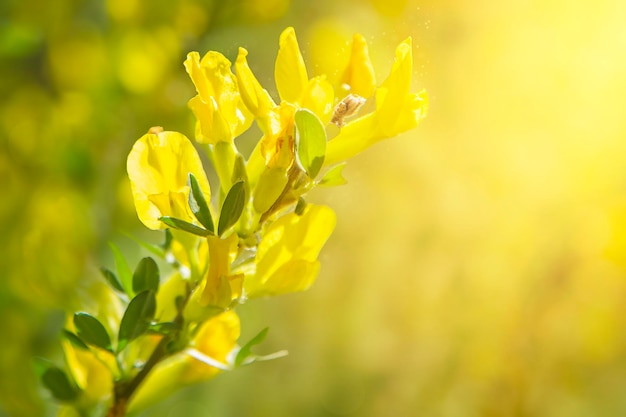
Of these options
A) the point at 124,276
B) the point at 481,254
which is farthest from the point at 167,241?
the point at 481,254

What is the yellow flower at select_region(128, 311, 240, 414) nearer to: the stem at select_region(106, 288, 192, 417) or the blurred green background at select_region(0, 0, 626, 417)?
the stem at select_region(106, 288, 192, 417)

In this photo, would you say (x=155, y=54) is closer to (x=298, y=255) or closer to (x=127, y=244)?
(x=127, y=244)

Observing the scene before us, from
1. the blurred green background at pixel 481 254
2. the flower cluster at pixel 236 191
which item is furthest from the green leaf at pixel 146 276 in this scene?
the blurred green background at pixel 481 254

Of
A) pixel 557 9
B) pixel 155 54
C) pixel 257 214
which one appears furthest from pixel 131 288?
pixel 557 9

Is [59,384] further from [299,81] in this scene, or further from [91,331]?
[299,81]

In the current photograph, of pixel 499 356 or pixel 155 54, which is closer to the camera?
pixel 155 54

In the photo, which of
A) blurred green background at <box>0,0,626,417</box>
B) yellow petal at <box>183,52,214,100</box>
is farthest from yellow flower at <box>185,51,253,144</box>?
blurred green background at <box>0,0,626,417</box>

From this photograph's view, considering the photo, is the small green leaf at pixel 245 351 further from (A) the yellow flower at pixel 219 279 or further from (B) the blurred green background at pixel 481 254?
(B) the blurred green background at pixel 481 254
